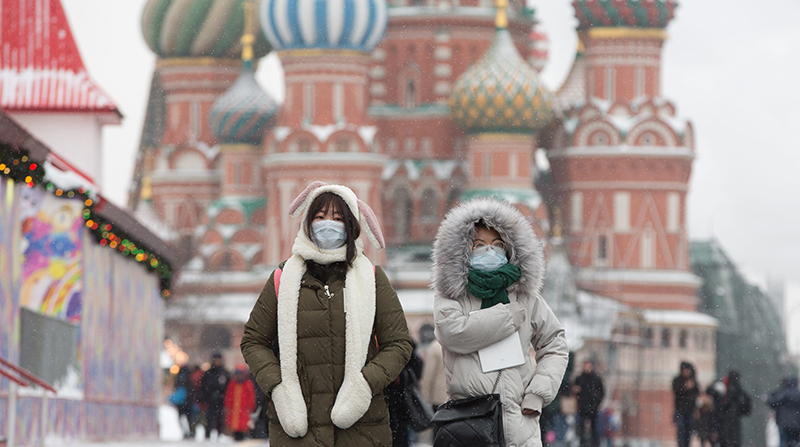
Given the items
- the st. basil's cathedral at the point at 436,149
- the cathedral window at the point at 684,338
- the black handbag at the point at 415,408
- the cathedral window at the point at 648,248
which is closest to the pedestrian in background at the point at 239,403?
the black handbag at the point at 415,408

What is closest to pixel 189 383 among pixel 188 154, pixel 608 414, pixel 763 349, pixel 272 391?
pixel 272 391

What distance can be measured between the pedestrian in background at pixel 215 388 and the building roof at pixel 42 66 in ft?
8.46

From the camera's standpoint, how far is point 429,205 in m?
50.4

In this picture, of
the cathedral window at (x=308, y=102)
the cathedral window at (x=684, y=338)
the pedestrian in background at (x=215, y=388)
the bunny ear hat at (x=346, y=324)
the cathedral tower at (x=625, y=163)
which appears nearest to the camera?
the bunny ear hat at (x=346, y=324)

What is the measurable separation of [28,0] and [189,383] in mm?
4298

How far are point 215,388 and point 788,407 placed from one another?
5010 mm

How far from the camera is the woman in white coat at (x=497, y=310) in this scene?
7.45 meters

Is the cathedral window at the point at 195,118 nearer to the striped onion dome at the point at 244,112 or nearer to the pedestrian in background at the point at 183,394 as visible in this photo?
the striped onion dome at the point at 244,112

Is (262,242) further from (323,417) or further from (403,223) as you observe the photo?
(323,417)

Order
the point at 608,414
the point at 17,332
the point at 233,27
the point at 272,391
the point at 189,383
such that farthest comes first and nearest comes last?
the point at 233,27
the point at 608,414
the point at 189,383
the point at 17,332
the point at 272,391

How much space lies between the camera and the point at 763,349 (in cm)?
5959

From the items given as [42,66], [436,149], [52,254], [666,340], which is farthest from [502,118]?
[52,254]

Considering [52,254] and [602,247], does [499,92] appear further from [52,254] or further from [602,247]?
[52,254]

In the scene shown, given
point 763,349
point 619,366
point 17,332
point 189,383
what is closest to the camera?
point 17,332
